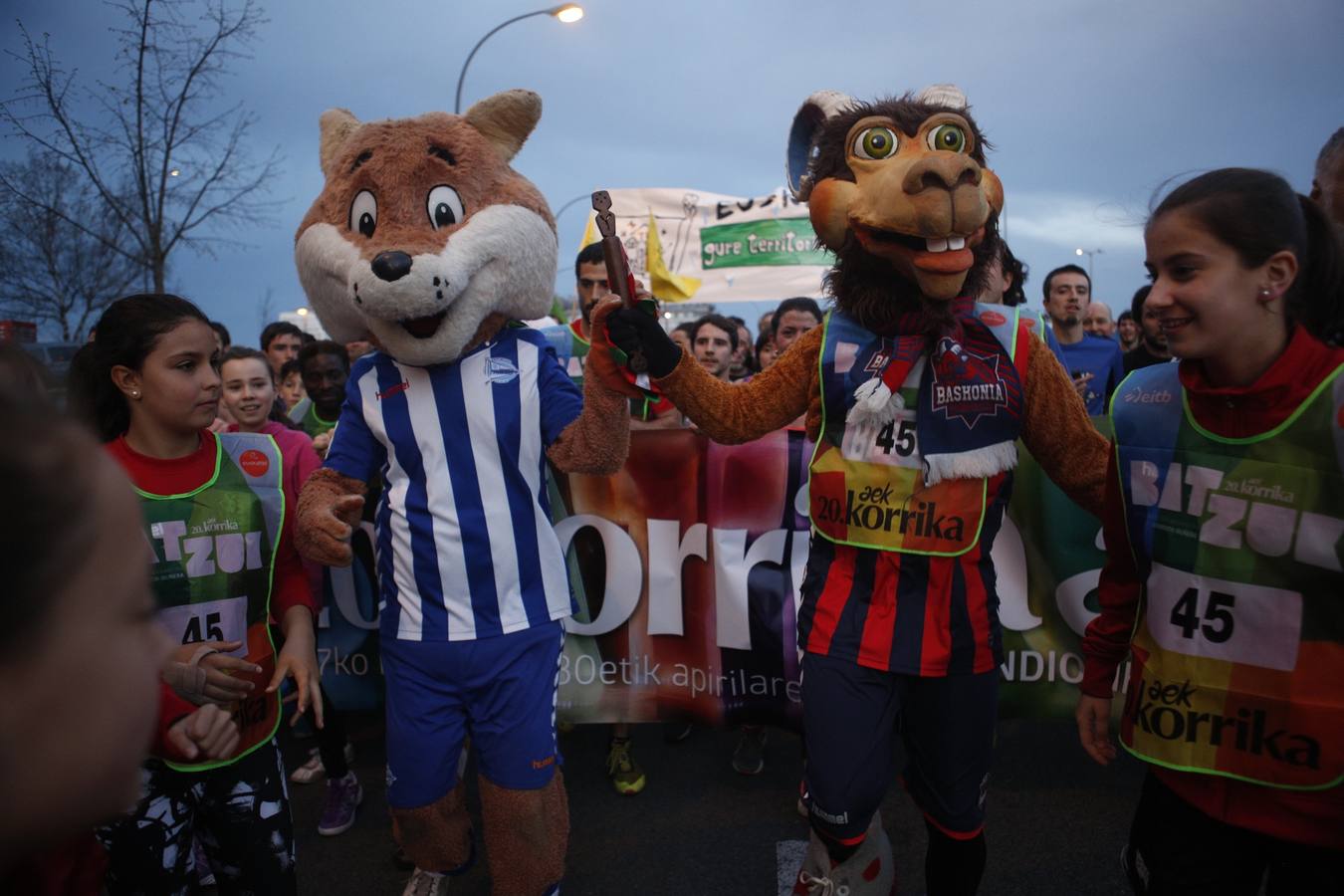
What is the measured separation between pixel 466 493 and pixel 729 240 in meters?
8.14

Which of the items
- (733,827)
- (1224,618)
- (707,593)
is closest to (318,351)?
(707,593)

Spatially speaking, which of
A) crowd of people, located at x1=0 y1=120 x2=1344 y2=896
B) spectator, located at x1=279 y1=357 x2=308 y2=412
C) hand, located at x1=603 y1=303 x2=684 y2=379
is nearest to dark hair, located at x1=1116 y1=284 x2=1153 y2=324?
crowd of people, located at x1=0 y1=120 x2=1344 y2=896

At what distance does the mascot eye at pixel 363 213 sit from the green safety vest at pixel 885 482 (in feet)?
4.53

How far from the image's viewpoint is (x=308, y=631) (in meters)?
2.33

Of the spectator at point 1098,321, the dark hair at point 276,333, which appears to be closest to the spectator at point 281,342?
the dark hair at point 276,333

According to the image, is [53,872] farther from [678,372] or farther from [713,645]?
[713,645]

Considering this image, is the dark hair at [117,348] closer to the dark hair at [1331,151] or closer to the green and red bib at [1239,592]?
the green and red bib at [1239,592]

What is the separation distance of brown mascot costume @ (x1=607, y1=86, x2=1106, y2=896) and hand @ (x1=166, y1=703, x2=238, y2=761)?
49.0 inches

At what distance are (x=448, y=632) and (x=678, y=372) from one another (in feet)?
3.26

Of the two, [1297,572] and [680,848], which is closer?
[1297,572]

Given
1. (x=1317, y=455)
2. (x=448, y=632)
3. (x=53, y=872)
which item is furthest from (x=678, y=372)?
(x=53, y=872)

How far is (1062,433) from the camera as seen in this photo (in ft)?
7.06

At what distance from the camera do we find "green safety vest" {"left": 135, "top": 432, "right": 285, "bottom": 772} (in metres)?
2.14

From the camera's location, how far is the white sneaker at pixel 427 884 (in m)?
2.55
